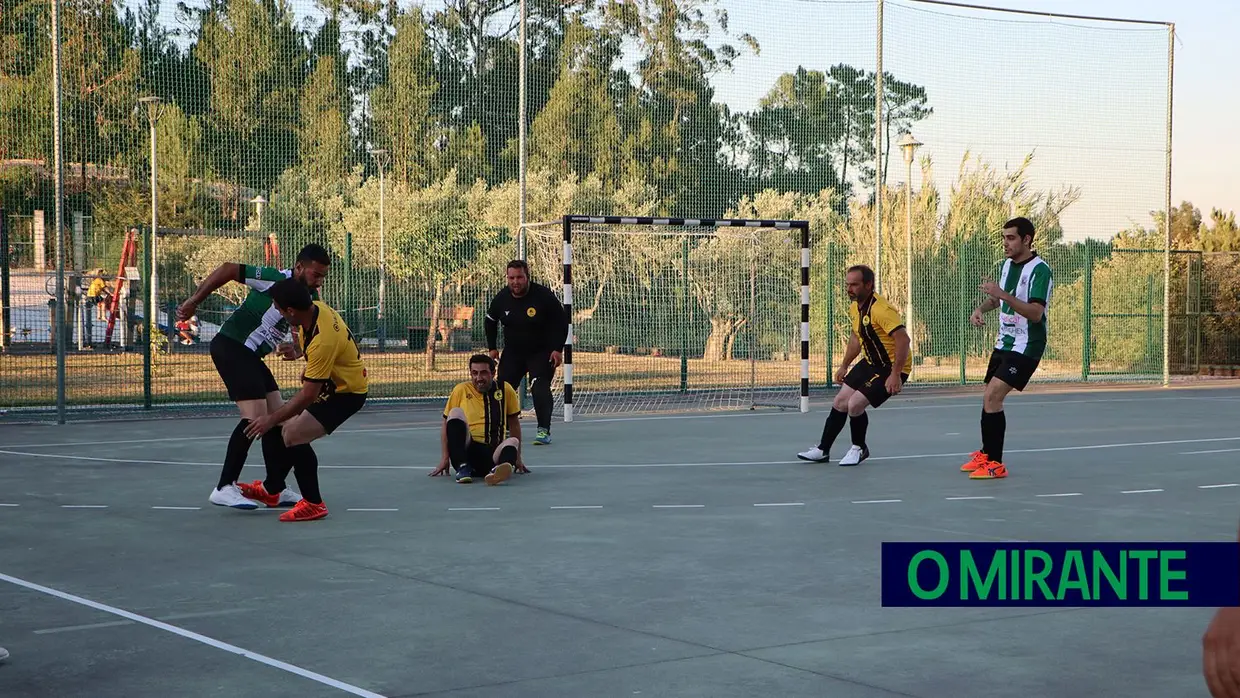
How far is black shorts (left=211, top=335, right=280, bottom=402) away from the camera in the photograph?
9531mm

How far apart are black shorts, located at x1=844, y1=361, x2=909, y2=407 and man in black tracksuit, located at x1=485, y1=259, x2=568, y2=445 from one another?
3138 mm

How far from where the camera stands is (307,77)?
2361 cm

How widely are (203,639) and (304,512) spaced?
328cm

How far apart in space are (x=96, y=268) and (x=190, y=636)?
1701 centimetres

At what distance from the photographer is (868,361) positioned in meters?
12.3

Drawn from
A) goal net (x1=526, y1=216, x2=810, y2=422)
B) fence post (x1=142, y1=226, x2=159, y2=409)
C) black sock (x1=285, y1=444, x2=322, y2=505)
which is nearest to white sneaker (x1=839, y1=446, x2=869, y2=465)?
black sock (x1=285, y1=444, x2=322, y2=505)

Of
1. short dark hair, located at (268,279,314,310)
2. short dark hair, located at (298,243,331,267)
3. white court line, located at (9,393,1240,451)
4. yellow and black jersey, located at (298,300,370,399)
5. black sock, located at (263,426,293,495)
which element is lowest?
white court line, located at (9,393,1240,451)

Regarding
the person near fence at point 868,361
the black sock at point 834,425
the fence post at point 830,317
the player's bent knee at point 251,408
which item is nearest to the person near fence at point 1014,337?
the person near fence at point 868,361

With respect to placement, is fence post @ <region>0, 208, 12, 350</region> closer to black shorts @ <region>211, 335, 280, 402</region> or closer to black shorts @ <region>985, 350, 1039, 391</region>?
black shorts @ <region>211, 335, 280, 402</region>

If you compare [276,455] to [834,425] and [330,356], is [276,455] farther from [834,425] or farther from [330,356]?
[834,425]

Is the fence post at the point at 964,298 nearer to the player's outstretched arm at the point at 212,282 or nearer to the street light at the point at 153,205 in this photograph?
the street light at the point at 153,205

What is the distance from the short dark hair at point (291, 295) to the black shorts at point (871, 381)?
5235 millimetres

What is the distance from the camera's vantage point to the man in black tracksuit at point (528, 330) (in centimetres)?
1384

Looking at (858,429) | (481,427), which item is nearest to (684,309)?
(858,429)
